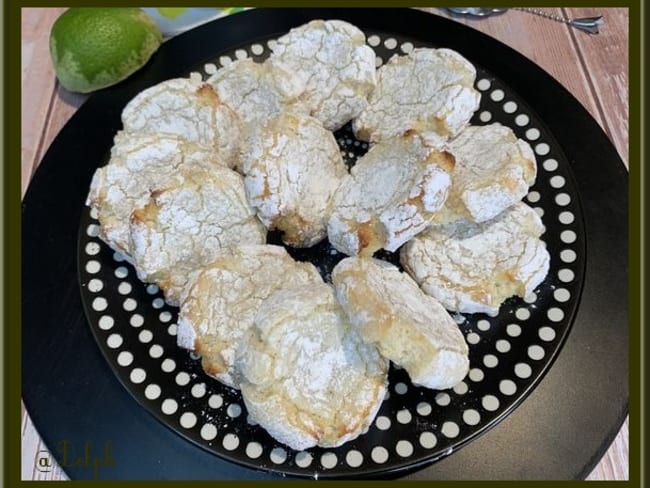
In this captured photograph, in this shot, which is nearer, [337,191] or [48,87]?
[337,191]

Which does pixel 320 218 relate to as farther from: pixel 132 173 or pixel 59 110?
pixel 59 110

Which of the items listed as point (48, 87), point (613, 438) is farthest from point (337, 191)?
point (48, 87)

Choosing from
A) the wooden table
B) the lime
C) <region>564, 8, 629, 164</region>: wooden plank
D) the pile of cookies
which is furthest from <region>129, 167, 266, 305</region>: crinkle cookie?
<region>564, 8, 629, 164</region>: wooden plank

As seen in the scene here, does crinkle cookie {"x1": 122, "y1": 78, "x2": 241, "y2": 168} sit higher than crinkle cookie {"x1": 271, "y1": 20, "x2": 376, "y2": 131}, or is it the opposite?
crinkle cookie {"x1": 271, "y1": 20, "x2": 376, "y2": 131}

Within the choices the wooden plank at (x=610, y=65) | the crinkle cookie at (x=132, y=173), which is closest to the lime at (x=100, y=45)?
the crinkle cookie at (x=132, y=173)

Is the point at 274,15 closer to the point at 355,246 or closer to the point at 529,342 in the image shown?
the point at 355,246

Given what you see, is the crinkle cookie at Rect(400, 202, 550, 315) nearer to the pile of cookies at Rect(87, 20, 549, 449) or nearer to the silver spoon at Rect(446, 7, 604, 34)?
the pile of cookies at Rect(87, 20, 549, 449)

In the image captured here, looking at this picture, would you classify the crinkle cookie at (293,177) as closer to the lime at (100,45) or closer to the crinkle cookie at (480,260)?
the crinkle cookie at (480,260)
